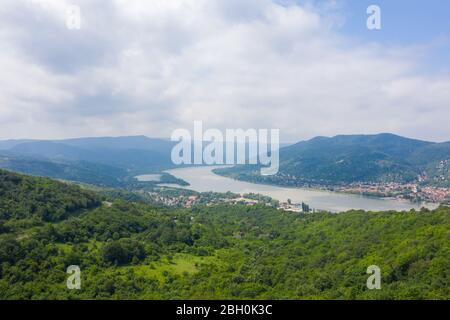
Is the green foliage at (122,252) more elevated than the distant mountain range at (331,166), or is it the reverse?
the distant mountain range at (331,166)

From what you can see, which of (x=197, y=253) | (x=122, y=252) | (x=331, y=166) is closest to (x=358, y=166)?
(x=331, y=166)

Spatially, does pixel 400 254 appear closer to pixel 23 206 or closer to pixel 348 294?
pixel 348 294

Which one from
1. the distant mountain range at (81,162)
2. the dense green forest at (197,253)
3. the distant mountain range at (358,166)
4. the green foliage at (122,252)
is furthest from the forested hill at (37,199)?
the distant mountain range at (358,166)

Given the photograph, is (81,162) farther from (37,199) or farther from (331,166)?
(37,199)

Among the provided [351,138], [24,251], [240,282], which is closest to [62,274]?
[24,251]

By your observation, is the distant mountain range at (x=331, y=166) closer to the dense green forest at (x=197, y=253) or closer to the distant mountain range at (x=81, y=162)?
the distant mountain range at (x=81, y=162)
